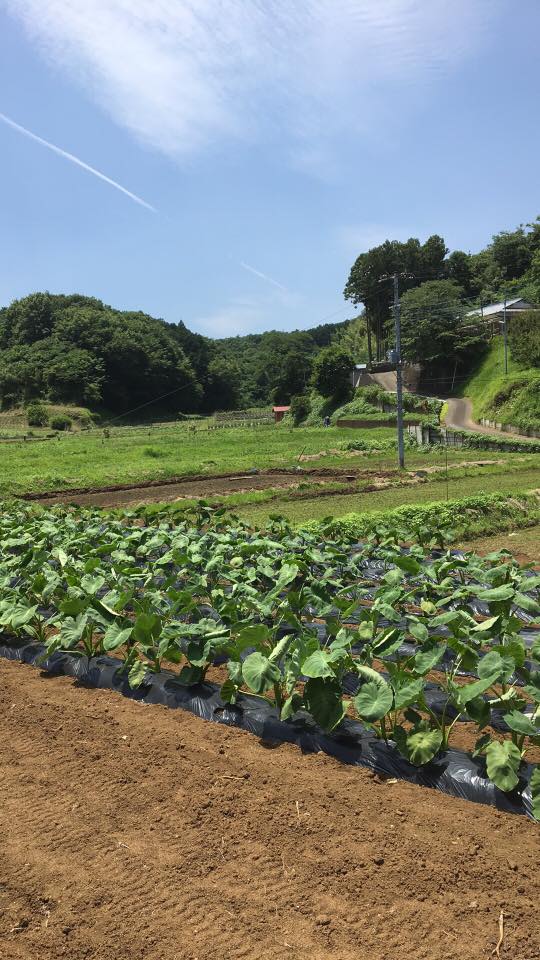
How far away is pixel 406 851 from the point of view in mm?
3477

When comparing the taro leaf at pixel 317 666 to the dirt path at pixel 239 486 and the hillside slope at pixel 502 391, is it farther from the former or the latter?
the hillside slope at pixel 502 391

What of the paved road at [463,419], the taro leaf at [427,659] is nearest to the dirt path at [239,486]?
the paved road at [463,419]

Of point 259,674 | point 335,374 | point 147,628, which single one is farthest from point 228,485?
point 335,374

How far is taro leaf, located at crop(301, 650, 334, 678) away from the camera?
4.22m

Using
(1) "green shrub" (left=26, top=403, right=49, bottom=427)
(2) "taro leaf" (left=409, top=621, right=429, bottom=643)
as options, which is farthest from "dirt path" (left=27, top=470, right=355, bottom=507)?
(1) "green shrub" (left=26, top=403, right=49, bottom=427)

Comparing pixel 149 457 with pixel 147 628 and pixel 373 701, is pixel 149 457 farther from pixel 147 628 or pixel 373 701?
pixel 373 701

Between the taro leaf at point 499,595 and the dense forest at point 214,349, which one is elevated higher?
the dense forest at point 214,349

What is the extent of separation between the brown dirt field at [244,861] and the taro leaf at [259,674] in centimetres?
52

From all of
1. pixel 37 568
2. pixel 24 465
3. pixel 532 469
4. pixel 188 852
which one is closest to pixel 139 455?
pixel 24 465

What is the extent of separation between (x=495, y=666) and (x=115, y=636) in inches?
123

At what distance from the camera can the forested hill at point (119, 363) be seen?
8750cm

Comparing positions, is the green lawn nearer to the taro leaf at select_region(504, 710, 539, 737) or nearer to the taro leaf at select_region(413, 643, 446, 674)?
the taro leaf at select_region(413, 643, 446, 674)

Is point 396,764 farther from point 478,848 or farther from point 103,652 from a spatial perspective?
point 103,652

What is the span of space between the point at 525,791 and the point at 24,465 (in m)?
33.1
